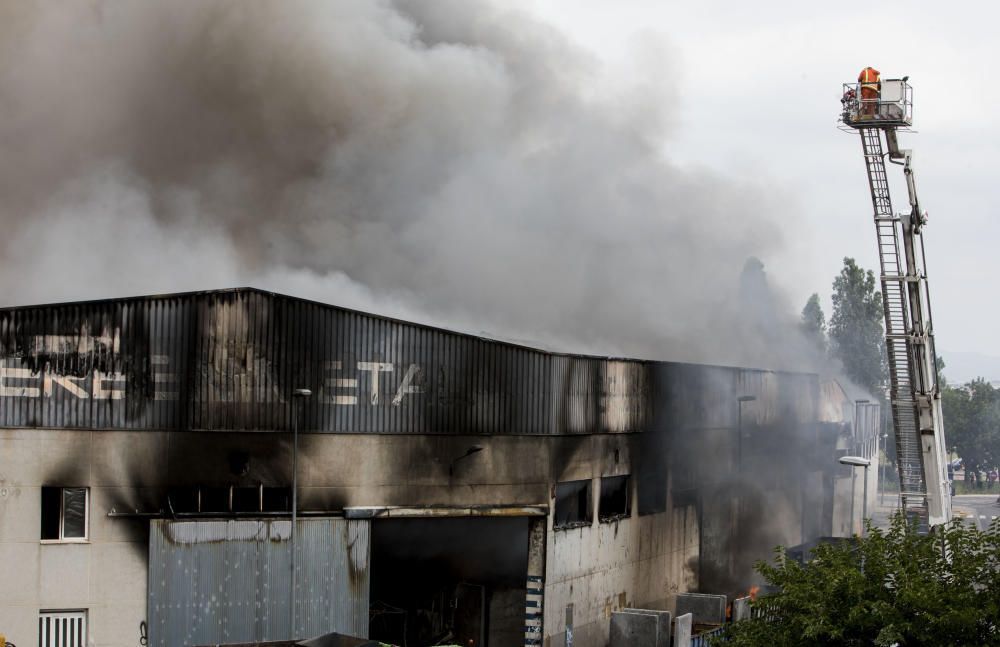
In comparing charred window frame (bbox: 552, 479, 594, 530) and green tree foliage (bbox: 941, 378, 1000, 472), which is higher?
green tree foliage (bbox: 941, 378, 1000, 472)

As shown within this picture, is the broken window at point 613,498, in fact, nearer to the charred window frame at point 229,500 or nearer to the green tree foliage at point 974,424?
the charred window frame at point 229,500

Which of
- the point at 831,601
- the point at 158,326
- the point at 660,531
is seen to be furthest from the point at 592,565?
the point at 158,326

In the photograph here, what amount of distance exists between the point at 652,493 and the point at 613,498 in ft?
7.67

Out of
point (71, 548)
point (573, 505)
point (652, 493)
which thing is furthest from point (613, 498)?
point (71, 548)

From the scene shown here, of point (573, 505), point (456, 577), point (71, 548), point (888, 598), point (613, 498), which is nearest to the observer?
point (888, 598)

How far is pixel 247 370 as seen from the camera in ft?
70.4

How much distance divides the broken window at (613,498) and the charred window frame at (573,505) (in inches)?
22.9

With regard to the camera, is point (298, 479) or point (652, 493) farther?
point (652, 493)

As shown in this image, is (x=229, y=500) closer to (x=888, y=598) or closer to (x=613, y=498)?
(x=613, y=498)

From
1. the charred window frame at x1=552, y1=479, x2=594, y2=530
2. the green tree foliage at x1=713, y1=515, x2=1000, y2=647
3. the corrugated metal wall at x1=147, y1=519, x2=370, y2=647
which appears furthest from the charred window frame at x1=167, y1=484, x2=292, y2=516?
the green tree foliage at x1=713, y1=515, x2=1000, y2=647

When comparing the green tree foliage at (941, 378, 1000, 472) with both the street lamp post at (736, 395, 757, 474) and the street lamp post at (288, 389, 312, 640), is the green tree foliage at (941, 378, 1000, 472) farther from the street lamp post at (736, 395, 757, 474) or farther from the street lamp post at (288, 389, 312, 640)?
the street lamp post at (288, 389, 312, 640)

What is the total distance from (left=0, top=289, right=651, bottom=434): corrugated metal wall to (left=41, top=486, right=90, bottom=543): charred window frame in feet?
3.96

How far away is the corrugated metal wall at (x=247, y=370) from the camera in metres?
20.3

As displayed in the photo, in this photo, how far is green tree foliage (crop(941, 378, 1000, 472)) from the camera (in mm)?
77562
